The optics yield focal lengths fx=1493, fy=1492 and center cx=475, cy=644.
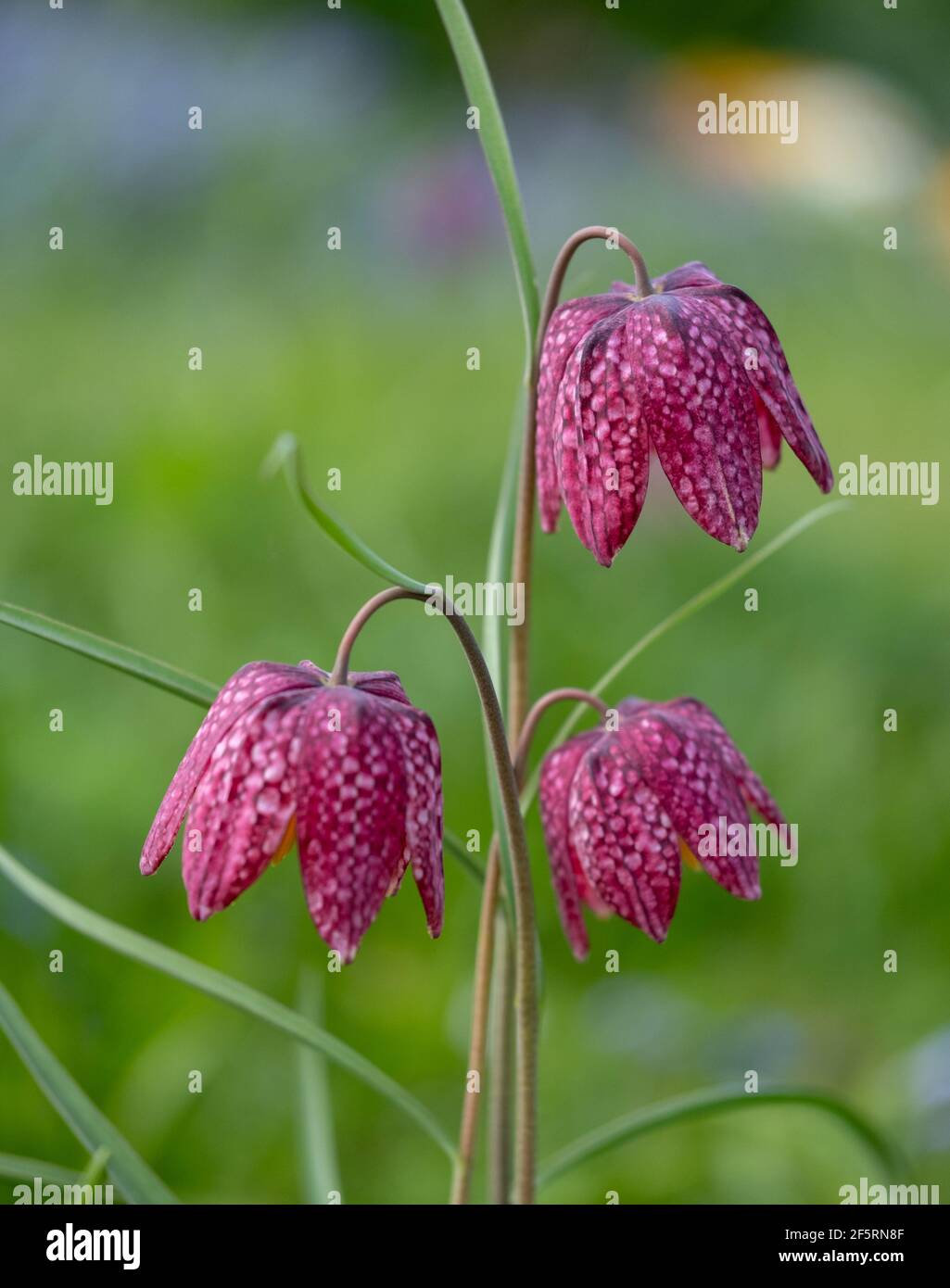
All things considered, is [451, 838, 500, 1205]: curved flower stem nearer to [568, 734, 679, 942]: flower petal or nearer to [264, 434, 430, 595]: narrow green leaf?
[568, 734, 679, 942]: flower petal

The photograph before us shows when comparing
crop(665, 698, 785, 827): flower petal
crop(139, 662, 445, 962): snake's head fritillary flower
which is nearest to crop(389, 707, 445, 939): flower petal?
crop(139, 662, 445, 962): snake's head fritillary flower

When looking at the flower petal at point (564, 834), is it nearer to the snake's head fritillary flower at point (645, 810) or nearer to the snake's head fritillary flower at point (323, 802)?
the snake's head fritillary flower at point (645, 810)

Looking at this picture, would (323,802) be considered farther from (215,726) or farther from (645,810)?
(645,810)

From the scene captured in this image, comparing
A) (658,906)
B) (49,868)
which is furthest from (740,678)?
(658,906)

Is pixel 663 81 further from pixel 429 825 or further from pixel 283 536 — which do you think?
pixel 429 825

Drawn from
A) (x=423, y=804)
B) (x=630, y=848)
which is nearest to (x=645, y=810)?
(x=630, y=848)
